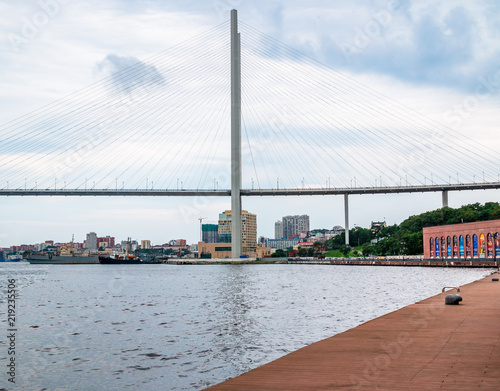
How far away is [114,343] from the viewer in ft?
60.5

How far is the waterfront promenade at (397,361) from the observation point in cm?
893

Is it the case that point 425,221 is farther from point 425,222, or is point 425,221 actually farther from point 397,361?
point 397,361

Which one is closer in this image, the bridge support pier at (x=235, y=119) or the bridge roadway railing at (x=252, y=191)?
the bridge support pier at (x=235, y=119)

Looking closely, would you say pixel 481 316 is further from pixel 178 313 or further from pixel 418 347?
pixel 178 313

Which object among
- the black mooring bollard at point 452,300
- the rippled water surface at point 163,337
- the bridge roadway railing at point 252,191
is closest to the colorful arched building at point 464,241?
the bridge roadway railing at point 252,191

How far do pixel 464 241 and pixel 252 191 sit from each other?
40326mm

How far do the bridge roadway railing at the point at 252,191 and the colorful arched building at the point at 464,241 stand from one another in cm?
1048

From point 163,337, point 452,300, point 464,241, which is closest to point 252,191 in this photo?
point 464,241

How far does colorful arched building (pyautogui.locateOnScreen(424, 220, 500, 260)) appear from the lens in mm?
94250

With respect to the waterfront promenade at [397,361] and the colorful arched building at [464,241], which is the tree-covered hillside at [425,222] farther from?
the waterfront promenade at [397,361]

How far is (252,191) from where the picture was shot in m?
116

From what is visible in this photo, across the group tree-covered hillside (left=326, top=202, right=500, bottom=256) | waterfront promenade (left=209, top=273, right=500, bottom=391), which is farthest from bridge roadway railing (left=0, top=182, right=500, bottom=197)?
waterfront promenade (left=209, top=273, right=500, bottom=391)

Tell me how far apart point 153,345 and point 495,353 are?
10.3 m

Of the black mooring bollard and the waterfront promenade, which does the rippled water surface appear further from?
A: the black mooring bollard
